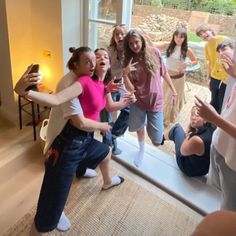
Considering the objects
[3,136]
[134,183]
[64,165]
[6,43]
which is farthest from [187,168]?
[6,43]

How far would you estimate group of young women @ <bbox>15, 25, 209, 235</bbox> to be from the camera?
1260mm

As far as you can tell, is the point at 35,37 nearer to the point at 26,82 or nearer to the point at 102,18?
the point at 102,18

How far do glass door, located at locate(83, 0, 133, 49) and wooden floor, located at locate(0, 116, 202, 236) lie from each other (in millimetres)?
996

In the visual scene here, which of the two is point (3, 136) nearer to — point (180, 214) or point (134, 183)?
point (134, 183)

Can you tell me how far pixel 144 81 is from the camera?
1.75 meters

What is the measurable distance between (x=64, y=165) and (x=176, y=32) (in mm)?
1363

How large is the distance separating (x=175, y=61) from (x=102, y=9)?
747 millimetres

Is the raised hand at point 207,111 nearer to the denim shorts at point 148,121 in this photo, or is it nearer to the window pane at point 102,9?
the denim shorts at point 148,121

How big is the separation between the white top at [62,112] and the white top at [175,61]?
113cm

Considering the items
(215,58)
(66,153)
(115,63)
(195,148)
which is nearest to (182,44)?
(215,58)

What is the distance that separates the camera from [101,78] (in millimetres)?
1385

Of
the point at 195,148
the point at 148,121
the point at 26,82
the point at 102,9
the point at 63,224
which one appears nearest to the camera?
the point at 26,82

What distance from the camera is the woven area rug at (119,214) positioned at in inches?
60.8

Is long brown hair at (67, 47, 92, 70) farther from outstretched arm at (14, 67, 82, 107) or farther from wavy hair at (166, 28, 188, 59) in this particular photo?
wavy hair at (166, 28, 188, 59)
